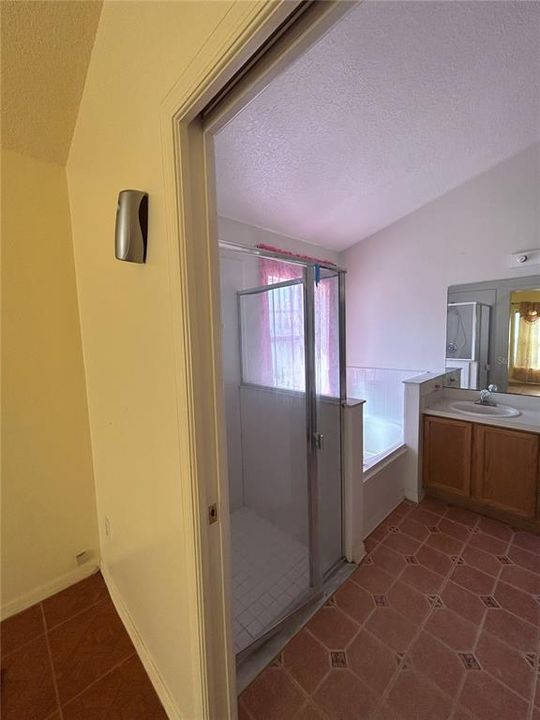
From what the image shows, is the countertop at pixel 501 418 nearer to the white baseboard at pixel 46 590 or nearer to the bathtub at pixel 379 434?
the bathtub at pixel 379 434

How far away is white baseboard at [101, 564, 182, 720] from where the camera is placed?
1089 mm

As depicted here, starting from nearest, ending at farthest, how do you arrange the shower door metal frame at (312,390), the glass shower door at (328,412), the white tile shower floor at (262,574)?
the white tile shower floor at (262,574) < the shower door metal frame at (312,390) < the glass shower door at (328,412)

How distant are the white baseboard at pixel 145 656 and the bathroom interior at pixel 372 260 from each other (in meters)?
0.32

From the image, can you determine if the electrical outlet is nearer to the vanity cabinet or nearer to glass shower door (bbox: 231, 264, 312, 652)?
glass shower door (bbox: 231, 264, 312, 652)

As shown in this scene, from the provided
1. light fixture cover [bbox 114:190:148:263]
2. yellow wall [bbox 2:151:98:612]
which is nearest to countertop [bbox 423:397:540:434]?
light fixture cover [bbox 114:190:148:263]

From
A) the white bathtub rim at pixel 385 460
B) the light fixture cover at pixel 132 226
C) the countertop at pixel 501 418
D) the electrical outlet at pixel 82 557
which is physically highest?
the light fixture cover at pixel 132 226

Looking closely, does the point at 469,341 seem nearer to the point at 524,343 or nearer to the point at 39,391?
the point at 524,343

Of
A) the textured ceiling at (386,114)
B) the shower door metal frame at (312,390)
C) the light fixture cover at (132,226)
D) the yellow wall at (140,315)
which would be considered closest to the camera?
the yellow wall at (140,315)

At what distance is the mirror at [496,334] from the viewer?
242 centimetres

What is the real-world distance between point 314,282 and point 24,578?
226 centimetres

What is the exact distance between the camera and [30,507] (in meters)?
1.59

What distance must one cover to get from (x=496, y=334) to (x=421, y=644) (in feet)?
7.76

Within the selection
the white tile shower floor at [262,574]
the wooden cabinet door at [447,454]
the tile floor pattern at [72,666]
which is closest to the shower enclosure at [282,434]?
the white tile shower floor at [262,574]

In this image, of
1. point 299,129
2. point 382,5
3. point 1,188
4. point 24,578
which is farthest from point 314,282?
point 24,578
